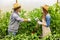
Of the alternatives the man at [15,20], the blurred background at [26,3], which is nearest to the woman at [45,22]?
the man at [15,20]

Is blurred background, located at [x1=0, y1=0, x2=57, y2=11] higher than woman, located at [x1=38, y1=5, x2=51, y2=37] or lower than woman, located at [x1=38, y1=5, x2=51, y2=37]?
higher

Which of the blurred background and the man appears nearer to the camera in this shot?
the man

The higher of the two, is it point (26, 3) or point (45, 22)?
point (26, 3)

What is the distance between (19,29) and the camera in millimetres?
4582

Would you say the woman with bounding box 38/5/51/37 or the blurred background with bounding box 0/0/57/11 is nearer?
the woman with bounding box 38/5/51/37

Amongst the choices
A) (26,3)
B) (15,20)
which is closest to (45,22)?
(15,20)

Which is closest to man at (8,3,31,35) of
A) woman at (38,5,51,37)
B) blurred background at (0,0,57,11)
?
woman at (38,5,51,37)

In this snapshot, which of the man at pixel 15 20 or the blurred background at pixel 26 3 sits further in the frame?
the blurred background at pixel 26 3

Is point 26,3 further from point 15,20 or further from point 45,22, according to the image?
point 45,22

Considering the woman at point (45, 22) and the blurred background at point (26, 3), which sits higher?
the blurred background at point (26, 3)

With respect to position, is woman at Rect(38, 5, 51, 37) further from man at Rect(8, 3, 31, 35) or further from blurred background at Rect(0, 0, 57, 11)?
blurred background at Rect(0, 0, 57, 11)

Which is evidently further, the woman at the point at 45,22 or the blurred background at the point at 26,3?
the blurred background at the point at 26,3

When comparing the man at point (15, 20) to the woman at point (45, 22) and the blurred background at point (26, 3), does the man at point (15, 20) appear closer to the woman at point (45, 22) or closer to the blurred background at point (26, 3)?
the woman at point (45, 22)

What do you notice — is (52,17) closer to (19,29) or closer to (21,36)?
(19,29)
